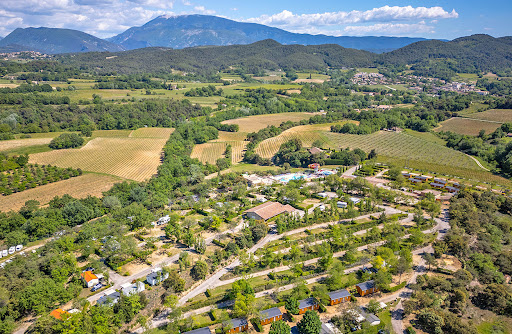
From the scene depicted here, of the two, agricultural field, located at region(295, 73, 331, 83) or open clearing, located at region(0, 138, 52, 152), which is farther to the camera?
agricultural field, located at region(295, 73, 331, 83)

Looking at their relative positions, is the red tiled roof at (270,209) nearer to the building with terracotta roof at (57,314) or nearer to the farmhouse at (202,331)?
the farmhouse at (202,331)

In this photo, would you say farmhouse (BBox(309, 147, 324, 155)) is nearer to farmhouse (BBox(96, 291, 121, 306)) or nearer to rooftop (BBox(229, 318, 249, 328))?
rooftop (BBox(229, 318, 249, 328))

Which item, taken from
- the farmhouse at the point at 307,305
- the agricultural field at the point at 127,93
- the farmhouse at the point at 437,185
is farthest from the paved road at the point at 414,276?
the agricultural field at the point at 127,93

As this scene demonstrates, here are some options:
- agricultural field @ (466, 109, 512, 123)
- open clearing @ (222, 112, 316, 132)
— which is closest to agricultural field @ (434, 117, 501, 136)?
agricultural field @ (466, 109, 512, 123)

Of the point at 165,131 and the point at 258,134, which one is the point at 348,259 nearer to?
the point at 258,134

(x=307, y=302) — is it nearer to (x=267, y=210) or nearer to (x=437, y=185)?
(x=267, y=210)

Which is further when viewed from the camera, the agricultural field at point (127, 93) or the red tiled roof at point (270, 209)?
the agricultural field at point (127, 93)

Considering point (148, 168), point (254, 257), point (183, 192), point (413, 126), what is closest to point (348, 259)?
point (254, 257)
